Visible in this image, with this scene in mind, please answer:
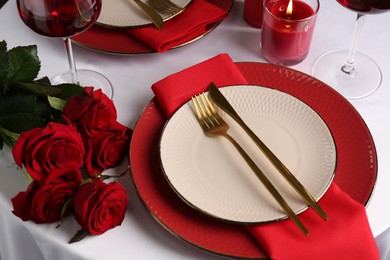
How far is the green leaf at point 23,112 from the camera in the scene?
850 millimetres

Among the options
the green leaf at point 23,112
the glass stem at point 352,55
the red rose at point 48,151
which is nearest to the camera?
the red rose at point 48,151

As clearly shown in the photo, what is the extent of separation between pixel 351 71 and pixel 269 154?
30 centimetres

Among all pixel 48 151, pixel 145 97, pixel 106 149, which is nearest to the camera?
pixel 48 151

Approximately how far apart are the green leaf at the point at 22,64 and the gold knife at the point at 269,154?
27cm

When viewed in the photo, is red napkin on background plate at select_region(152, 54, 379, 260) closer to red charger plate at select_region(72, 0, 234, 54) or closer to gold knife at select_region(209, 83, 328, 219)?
gold knife at select_region(209, 83, 328, 219)

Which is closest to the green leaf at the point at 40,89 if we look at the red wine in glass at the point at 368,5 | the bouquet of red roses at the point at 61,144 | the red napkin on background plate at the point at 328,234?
the bouquet of red roses at the point at 61,144

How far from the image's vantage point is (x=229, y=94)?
93 centimetres

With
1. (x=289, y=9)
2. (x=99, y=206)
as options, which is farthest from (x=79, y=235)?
(x=289, y=9)

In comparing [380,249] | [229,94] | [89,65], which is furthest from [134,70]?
[380,249]

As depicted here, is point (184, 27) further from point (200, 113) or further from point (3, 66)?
point (3, 66)

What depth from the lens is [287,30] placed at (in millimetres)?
1000

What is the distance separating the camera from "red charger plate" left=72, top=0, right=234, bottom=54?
1.03m

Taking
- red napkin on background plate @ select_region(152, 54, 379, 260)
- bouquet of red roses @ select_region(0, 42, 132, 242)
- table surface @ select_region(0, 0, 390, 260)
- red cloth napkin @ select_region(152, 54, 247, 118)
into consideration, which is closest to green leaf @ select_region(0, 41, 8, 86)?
bouquet of red roses @ select_region(0, 42, 132, 242)

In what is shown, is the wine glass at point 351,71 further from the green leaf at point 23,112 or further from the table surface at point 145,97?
the green leaf at point 23,112
